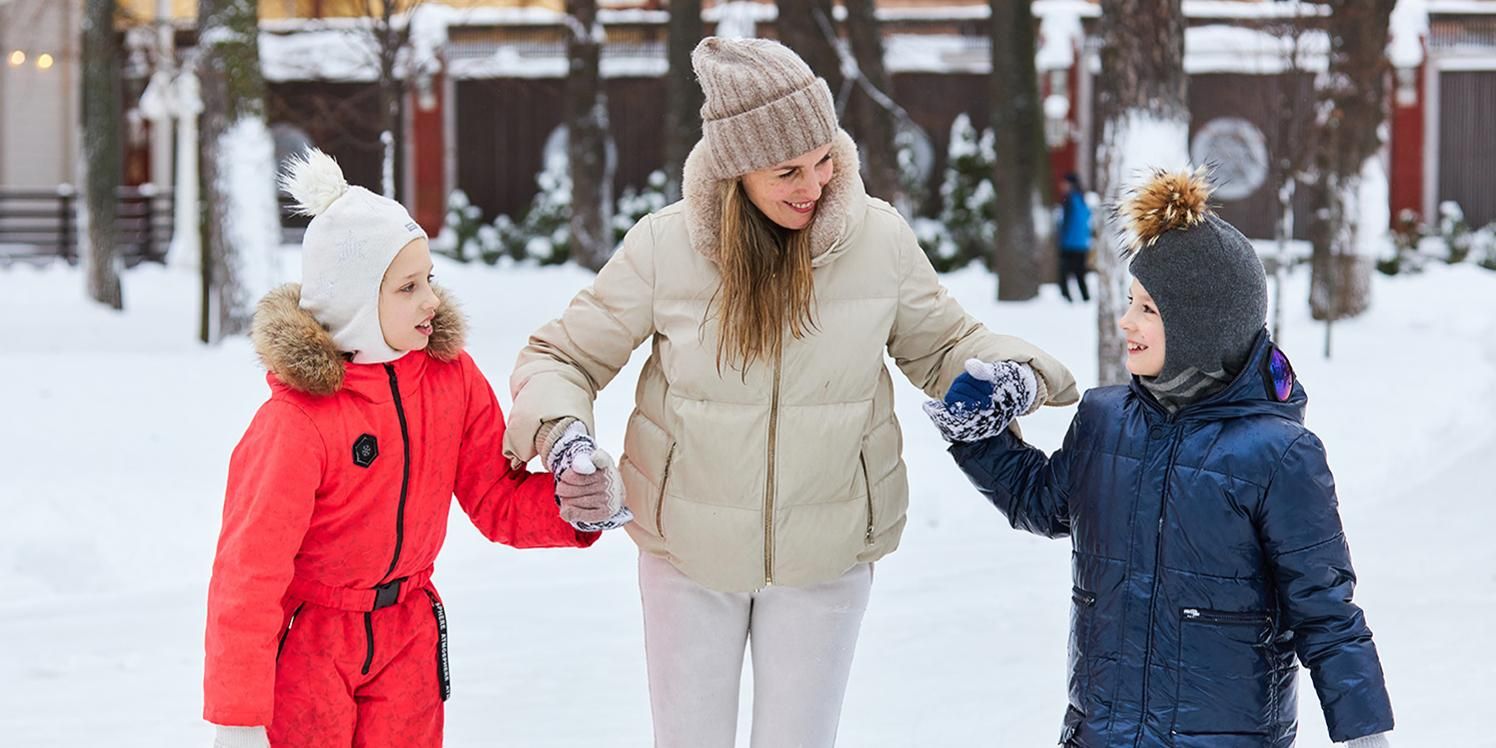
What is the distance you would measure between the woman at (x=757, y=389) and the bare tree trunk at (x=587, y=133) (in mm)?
17153

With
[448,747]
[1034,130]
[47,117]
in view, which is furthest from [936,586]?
[47,117]

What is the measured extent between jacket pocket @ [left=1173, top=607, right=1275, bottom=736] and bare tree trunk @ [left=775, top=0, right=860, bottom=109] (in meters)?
14.1

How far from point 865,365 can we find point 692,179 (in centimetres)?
48

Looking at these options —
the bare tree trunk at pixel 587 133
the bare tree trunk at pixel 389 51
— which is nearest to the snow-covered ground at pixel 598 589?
the bare tree trunk at pixel 389 51

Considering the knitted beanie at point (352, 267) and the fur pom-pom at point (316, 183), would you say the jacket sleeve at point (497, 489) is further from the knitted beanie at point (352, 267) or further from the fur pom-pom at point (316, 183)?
the fur pom-pom at point (316, 183)

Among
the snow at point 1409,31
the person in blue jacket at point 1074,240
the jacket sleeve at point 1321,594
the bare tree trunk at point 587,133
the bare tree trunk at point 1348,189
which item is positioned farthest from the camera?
the snow at point 1409,31

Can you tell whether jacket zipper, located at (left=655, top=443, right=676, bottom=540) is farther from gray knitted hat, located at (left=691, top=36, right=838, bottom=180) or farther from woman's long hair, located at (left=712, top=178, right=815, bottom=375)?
gray knitted hat, located at (left=691, top=36, right=838, bottom=180)

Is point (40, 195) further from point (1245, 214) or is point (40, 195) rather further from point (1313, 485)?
point (1313, 485)

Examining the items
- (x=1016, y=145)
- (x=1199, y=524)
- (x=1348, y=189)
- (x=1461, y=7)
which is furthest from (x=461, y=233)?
(x=1199, y=524)

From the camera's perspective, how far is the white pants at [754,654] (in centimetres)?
337

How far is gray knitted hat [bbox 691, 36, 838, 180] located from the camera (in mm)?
3227

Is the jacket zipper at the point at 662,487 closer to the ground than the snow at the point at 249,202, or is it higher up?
closer to the ground

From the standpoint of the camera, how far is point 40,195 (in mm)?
27328

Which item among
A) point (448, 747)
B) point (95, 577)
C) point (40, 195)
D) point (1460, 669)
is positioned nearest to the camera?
point (448, 747)
